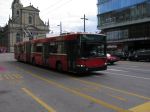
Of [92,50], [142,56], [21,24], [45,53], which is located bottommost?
[142,56]

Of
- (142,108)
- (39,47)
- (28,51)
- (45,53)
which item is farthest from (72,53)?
(28,51)

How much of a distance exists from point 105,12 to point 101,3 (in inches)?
130

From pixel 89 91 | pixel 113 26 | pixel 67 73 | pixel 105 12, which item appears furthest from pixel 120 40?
pixel 89 91

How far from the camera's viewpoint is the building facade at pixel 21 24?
11888 cm

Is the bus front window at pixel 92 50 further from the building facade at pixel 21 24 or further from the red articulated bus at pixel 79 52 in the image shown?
the building facade at pixel 21 24

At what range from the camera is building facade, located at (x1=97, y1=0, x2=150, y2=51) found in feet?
195

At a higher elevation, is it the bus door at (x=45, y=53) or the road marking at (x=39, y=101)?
the bus door at (x=45, y=53)

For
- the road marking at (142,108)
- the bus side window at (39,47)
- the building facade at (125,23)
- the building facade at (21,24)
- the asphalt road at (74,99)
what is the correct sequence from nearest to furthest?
the road marking at (142,108), the asphalt road at (74,99), the bus side window at (39,47), the building facade at (125,23), the building facade at (21,24)

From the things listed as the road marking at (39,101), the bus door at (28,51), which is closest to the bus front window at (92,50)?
the road marking at (39,101)

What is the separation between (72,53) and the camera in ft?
63.4

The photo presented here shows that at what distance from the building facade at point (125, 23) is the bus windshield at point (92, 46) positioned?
1594 inches

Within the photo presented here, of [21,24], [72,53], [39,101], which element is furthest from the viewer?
[21,24]

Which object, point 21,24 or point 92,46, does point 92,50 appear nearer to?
point 92,46

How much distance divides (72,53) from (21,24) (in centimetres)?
10362
